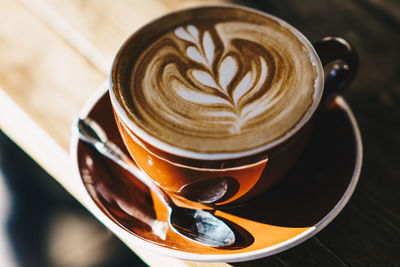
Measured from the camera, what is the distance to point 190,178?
1.57 ft

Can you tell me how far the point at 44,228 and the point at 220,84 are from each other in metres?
0.85

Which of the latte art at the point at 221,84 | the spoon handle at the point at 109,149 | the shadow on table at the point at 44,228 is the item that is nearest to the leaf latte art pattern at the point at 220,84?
the latte art at the point at 221,84

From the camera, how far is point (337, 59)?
1.89ft

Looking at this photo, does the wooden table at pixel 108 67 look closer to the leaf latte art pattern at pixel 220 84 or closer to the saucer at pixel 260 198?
the saucer at pixel 260 198

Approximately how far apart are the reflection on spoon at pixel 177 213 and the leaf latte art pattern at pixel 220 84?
0.13 m

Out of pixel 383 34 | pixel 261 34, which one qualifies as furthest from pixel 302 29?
pixel 261 34

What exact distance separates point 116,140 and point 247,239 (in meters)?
0.29

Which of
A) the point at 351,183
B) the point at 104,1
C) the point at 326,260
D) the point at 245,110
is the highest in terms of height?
the point at 104,1

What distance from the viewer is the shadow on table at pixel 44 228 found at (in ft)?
3.48

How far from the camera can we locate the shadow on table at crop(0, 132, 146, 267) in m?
1.06

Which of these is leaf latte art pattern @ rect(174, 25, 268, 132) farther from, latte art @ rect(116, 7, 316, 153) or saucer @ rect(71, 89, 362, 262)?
saucer @ rect(71, 89, 362, 262)

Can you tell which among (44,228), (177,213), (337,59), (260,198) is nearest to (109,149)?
(177,213)

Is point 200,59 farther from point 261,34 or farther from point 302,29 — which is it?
point 302,29

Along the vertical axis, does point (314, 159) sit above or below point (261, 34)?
below
